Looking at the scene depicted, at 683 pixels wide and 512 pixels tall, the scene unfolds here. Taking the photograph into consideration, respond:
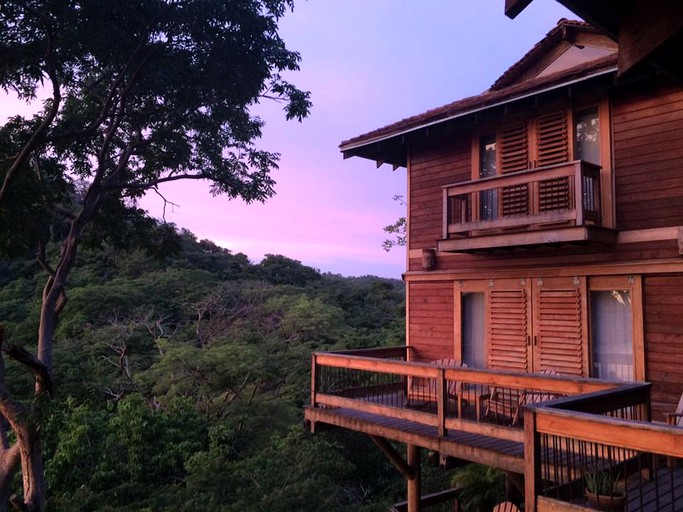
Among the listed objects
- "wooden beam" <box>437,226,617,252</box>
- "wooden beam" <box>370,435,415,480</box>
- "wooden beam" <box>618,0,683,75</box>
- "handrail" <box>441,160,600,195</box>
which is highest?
"handrail" <box>441,160,600,195</box>

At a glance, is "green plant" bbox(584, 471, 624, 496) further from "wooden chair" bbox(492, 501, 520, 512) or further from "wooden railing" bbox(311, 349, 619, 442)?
"wooden chair" bbox(492, 501, 520, 512)

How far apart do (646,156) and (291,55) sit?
23.3ft

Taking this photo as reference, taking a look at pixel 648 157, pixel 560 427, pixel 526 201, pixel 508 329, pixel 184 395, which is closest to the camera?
pixel 560 427

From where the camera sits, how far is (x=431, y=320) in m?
10.7

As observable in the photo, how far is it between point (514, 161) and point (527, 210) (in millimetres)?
1078

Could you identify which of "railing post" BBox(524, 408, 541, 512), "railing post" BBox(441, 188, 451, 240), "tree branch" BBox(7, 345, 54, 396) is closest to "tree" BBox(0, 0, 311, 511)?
"tree branch" BBox(7, 345, 54, 396)

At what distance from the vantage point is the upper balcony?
7.84m

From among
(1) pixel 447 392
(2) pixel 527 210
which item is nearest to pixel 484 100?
(2) pixel 527 210

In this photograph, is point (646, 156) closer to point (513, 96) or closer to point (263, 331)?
point (513, 96)

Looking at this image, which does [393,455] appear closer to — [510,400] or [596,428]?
[510,400]

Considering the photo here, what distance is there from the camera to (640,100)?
812cm

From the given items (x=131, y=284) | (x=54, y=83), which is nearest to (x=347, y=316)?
(x=131, y=284)

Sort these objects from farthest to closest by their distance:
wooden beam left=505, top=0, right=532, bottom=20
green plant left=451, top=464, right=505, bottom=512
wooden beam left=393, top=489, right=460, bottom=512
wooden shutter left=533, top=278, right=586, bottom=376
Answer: green plant left=451, top=464, right=505, bottom=512 → wooden beam left=393, top=489, right=460, bottom=512 → wooden shutter left=533, top=278, right=586, bottom=376 → wooden beam left=505, top=0, right=532, bottom=20

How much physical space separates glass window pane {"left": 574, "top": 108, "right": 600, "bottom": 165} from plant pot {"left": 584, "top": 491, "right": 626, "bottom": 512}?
230 inches
